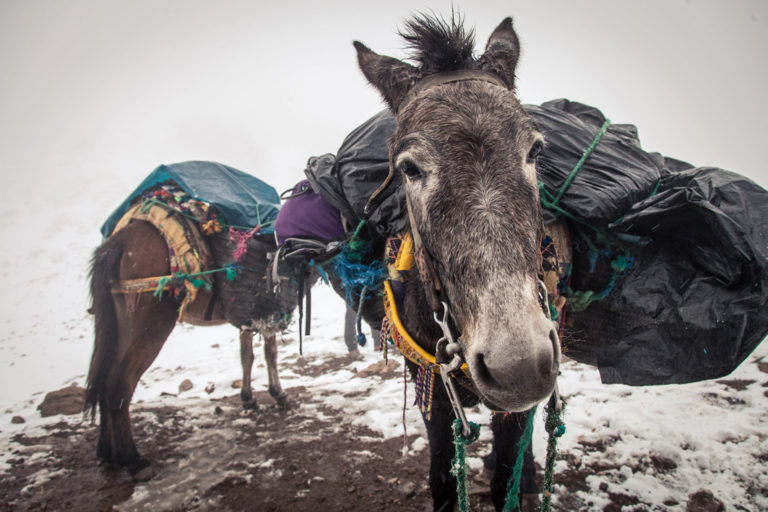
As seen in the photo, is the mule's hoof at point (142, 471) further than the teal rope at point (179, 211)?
No

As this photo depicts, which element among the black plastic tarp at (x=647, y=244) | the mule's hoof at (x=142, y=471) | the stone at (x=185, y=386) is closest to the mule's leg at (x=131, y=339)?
the mule's hoof at (x=142, y=471)

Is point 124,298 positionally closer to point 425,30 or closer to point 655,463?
point 425,30

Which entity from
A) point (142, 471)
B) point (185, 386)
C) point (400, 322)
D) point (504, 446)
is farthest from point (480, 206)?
point (185, 386)

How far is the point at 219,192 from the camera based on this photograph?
11.9 ft

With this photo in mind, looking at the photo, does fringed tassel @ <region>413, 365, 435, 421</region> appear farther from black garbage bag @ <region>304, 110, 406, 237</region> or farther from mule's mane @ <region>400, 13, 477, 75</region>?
mule's mane @ <region>400, 13, 477, 75</region>

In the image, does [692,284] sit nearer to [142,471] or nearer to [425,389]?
[425,389]

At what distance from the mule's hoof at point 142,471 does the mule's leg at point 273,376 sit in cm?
151

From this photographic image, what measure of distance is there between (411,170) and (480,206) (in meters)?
0.38

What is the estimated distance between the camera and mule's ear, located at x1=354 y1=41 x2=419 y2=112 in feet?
5.31

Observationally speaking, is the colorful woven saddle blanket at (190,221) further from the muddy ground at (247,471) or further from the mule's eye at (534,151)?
the mule's eye at (534,151)

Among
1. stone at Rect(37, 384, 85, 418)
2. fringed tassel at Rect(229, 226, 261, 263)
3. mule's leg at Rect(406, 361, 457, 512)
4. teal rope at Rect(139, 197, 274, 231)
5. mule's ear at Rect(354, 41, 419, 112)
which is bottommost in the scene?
stone at Rect(37, 384, 85, 418)

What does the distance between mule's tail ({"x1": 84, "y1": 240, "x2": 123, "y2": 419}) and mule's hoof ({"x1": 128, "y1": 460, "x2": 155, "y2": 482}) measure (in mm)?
726

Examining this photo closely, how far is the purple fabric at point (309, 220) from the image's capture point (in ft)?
7.88

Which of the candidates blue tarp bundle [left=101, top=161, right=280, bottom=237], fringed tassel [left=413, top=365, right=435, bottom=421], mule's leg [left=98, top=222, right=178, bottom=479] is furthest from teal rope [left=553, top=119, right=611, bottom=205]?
mule's leg [left=98, top=222, right=178, bottom=479]
